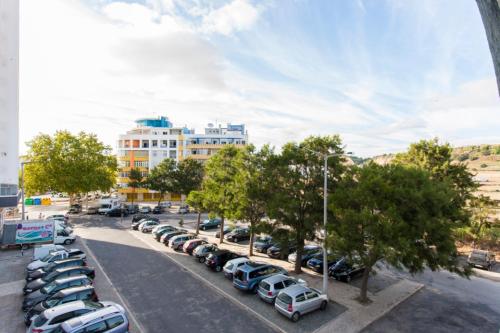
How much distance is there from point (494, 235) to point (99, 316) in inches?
→ 1393

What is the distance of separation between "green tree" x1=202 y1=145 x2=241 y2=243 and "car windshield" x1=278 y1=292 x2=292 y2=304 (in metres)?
10.8

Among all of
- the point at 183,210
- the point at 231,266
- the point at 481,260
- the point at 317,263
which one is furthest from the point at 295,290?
the point at 183,210

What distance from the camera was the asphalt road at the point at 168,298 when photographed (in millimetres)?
14141

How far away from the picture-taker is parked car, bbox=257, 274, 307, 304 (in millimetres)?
16172

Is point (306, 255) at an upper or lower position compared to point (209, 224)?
upper

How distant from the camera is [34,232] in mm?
27375

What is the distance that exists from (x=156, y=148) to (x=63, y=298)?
64724 millimetres

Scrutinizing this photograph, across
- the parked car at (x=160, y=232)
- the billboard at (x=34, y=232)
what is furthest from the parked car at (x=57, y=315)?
the billboard at (x=34, y=232)

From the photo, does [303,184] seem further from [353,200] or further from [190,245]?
[190,245]

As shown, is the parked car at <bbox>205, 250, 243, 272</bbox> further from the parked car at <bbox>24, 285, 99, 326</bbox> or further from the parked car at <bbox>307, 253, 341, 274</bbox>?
the parked car at <bbox>24, 285, 99, 326</bbox>

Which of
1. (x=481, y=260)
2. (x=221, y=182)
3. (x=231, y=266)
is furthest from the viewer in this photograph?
(x=221, y=182)

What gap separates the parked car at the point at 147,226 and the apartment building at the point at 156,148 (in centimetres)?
3799

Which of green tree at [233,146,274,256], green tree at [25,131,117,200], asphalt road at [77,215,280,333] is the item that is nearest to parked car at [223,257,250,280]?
asphalt road at [77,215,280,333]

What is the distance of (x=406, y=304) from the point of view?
1706 centimetres
